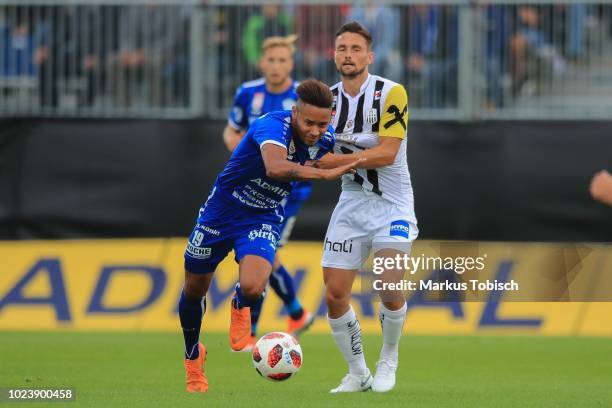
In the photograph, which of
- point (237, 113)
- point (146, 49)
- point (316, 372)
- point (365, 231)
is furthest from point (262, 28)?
point (365, 231)

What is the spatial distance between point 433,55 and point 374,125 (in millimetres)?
5944

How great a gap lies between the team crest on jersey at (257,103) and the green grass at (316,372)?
2.36 metres

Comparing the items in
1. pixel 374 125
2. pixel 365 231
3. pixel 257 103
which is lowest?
pixel 365 231

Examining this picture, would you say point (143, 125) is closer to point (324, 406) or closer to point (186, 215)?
point (186, 215)

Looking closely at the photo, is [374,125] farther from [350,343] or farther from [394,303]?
[350,343]

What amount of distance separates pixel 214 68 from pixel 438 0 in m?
2.79

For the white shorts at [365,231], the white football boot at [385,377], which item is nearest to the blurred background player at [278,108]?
the white shorts at [365,231]

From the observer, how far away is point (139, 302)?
14.3 meters

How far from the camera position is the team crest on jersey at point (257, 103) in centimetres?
1304

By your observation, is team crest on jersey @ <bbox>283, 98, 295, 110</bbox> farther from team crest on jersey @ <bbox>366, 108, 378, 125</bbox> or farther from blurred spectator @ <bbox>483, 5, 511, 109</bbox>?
team crest on jersey @ <bbox>366, 108, 378, 125</bbox>

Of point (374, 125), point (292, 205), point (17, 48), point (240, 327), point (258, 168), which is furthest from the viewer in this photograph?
point (17, 48)

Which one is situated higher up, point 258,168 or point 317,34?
point 317,34

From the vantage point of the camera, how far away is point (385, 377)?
9312mm

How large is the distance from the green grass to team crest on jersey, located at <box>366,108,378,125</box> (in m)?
1.96
